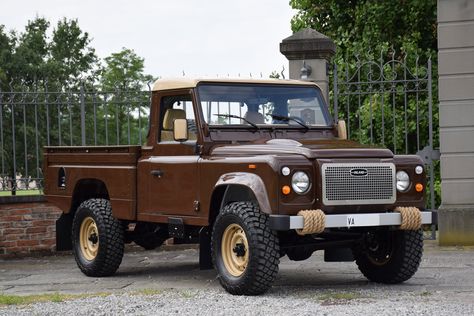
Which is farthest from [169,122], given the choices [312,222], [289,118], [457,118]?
[457,118]

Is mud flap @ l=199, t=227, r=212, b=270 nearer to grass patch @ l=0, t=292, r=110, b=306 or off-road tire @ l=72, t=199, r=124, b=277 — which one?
grass patch @ l=0, t=292, r=110, b=306

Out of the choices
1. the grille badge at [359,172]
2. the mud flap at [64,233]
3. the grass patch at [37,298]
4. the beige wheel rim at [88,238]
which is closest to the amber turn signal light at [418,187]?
the grille badge at [359,172]

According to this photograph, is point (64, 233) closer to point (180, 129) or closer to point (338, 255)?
point (180, 129)

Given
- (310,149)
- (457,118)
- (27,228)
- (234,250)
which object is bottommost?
(27,228)

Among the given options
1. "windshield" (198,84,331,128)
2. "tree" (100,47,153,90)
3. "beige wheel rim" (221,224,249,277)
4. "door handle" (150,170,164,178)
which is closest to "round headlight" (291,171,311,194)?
"beige wheel rim" (221,224,249,277)

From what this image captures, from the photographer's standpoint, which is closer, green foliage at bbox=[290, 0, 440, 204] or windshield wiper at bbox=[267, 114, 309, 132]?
windshield wiper at bbox=[267, 114, 309, 132]

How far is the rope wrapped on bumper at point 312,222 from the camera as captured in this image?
29.5 ft

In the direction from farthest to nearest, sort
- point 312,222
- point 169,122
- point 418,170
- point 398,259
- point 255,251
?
→ point 169,122, point 398,259, point 418,170, point 255,251, point 312,222

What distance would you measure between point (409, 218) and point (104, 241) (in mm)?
3594

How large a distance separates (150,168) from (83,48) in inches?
1868

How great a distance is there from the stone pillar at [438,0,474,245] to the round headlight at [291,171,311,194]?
5.03 metres

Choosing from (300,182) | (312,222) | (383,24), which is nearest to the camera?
(312,222)

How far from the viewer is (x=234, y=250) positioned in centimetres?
947

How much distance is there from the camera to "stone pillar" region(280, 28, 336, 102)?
48.1 ft
